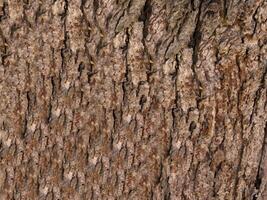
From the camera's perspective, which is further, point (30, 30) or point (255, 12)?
point (30, 30)

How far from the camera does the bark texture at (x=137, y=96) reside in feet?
7.66

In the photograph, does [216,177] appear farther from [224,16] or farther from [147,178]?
[224,16]

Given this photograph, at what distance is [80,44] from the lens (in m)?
2.45

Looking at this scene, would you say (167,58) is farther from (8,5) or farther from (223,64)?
(8,5)

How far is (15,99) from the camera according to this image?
262cm

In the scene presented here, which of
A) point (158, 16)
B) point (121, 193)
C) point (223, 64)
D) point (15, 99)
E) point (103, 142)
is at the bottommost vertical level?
point (121, 193)

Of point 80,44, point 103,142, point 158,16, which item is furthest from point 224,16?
point 103,142

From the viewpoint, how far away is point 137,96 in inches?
97.3

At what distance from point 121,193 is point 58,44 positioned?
0.81 m

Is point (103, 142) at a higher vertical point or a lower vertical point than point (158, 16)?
lower

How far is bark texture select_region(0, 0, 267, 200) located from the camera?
2334 millimetres

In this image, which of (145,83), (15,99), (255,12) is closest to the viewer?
(255,12)

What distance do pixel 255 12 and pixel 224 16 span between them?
0.13 meters

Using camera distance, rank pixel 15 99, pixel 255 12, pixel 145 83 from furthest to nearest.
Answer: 1. pixel 15 99
2. pixel 145 83
3. pixel 255 12
